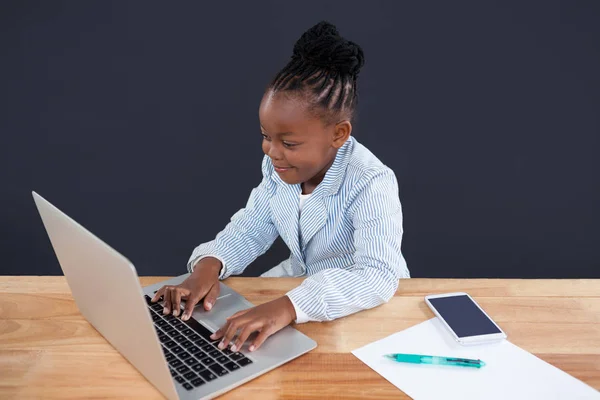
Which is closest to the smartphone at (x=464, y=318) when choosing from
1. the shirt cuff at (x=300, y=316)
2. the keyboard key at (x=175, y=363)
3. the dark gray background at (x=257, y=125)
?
the shirt cuff at (x=300, y=316)

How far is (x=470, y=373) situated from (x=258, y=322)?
0.33 metres

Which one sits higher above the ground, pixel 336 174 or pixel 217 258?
pixel 336 174

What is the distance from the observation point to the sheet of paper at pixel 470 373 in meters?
0.86

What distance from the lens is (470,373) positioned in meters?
0.90

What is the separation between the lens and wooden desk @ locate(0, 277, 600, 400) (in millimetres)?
879

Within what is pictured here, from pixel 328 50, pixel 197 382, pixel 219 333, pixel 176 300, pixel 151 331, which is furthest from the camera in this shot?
pixel 328 50

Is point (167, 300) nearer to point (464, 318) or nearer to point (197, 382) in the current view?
point (197, 382)

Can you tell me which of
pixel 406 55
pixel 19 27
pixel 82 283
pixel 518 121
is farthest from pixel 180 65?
pixel 82 283

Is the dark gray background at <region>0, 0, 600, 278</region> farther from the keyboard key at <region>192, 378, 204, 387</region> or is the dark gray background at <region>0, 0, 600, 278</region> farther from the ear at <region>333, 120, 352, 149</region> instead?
the keyboard key at <region>192, 378, 204, 387</region>

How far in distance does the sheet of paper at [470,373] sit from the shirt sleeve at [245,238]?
41 cm

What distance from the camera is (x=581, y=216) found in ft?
7.63

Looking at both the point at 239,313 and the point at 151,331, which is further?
the point at 239,313

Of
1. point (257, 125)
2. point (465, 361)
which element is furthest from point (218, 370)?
point (257, 125)

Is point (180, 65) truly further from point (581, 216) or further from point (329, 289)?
point (581, 216)
